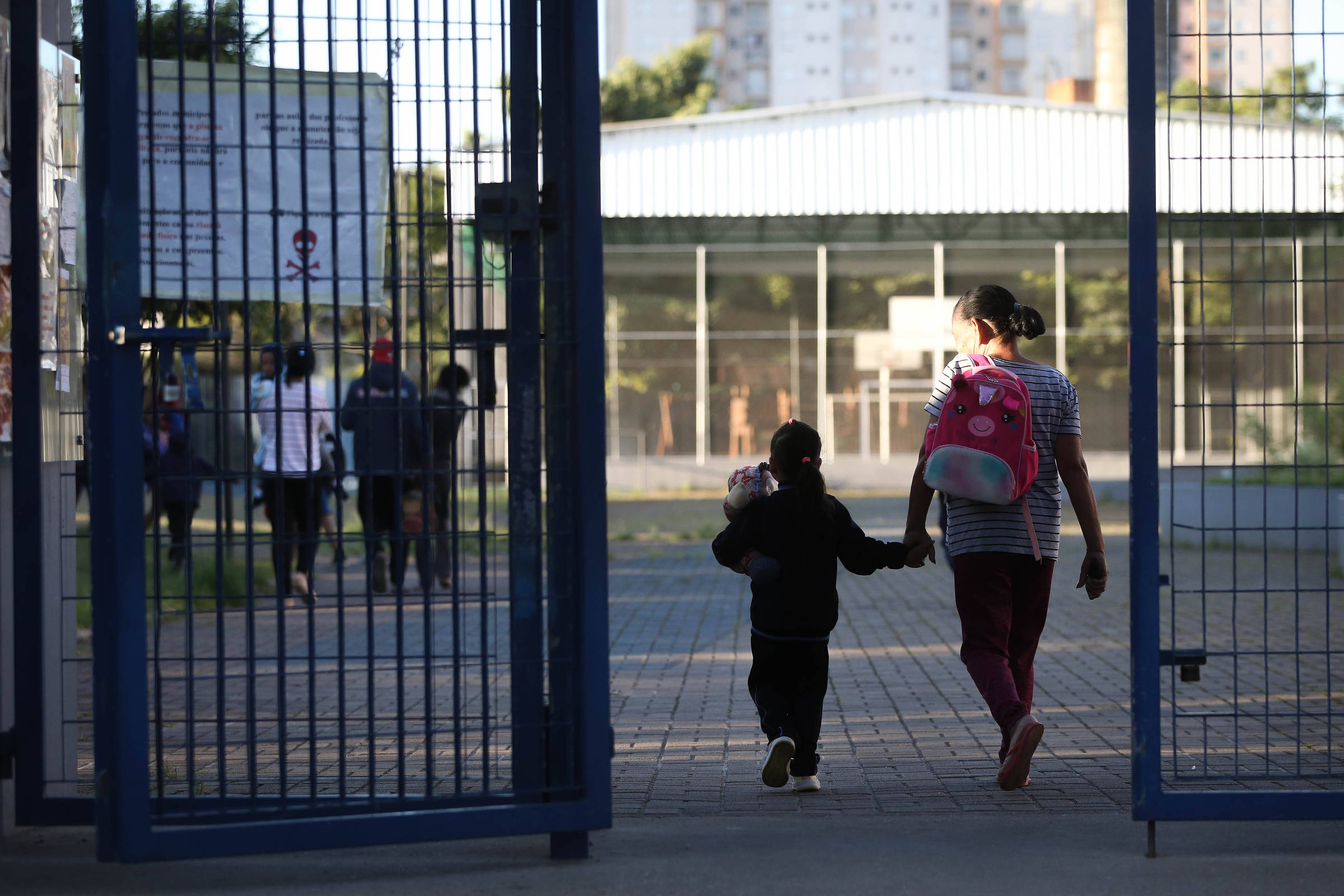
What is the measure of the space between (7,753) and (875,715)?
378cm

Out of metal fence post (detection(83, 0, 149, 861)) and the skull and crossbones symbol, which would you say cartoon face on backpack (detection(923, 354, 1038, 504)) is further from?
metal fence post (detection(83, 0, 149, 861))

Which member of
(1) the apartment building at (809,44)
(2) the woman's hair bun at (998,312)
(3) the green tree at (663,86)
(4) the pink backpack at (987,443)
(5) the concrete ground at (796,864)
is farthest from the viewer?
(1) the apartment building at (809,44)

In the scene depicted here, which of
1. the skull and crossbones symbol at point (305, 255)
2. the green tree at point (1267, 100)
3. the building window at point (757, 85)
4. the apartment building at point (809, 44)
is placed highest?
the apartment building at point (809, 44)

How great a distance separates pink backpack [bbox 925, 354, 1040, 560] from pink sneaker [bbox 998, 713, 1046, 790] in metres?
0.71

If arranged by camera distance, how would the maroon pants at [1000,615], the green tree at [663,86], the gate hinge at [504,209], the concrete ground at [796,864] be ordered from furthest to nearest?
the green tree at [663,86] < the maroon pants at [1000,615] < the gate hinge at [504,209] < the concrete ground at [796,864]

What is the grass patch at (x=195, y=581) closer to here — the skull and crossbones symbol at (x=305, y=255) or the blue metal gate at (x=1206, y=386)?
the skull and crossbones symbol at (x=305, y=255)

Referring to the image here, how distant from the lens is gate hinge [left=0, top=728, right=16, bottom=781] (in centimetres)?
433

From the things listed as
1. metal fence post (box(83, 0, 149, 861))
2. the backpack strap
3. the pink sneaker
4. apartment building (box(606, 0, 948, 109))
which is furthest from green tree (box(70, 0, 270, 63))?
apartment building (box(606, 0, 948, 109))

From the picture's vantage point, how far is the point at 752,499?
206 inches

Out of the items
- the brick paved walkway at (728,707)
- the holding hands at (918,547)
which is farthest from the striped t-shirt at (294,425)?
the holding hands at (918,547)

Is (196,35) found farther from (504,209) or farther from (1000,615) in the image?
(1000,615)

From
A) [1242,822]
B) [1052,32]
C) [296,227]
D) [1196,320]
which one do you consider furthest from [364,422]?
[1052,32]

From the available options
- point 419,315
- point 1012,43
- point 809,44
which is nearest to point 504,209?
point 419,315

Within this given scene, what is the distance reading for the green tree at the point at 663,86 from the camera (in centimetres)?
5412
